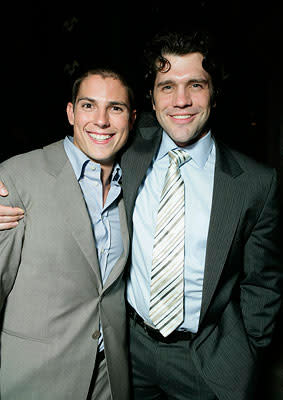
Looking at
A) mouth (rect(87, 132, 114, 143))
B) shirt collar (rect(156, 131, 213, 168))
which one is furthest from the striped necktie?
mouth (rect(87, 132, 114, 143))

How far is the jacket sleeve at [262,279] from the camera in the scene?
1521 mm

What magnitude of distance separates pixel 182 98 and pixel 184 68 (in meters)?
0.17

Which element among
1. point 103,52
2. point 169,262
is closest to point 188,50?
point 169,262

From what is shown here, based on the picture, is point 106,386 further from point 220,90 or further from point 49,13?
point 49,13

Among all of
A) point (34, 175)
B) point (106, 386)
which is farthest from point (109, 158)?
point (106, 386)

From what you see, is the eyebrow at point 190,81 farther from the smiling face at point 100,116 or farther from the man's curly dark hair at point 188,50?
the smiling face at point 100,116

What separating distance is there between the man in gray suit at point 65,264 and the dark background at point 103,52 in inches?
58.9

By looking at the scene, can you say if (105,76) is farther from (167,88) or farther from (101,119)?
(167,88)

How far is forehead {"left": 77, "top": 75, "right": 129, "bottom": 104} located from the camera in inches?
55.8

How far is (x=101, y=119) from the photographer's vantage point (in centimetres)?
140

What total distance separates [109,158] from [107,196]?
18 cm

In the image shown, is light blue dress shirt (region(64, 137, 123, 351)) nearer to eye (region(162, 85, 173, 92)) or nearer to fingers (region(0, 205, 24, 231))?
fingers (region(0, 205, 24, 231))

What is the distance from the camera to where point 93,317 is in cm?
136

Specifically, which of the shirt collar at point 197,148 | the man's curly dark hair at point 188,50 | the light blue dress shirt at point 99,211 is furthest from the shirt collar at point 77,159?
the man's curly dark hair at point 188,50
